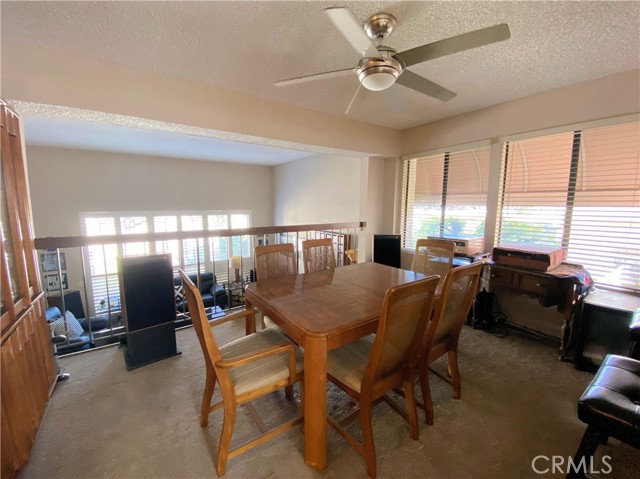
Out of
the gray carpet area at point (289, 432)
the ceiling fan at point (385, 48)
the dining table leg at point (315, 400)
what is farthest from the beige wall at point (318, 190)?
the dining table leg at point (315, 400)

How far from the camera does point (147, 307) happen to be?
7.52ft

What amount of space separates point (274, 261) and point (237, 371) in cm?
111

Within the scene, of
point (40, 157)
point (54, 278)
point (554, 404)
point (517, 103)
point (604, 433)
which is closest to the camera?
point (604, 433)

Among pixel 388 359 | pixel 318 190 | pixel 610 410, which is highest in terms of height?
pixel 318 190

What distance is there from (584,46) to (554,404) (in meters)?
2.46

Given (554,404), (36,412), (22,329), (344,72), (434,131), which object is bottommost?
(554,404)

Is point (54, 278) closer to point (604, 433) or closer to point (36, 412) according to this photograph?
point (36, 412)

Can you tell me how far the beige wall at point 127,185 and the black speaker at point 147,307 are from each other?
14.9 feet

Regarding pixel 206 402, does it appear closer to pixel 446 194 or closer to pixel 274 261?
pixel 274 261

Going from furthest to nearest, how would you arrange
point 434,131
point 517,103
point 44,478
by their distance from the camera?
point 434,131
point 517,103
point 44,478

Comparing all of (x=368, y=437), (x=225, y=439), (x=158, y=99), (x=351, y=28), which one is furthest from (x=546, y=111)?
(x=225, y=439)

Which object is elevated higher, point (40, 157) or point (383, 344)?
point (40, 157)

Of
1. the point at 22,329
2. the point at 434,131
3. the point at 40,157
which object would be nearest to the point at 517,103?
the point at 434,131

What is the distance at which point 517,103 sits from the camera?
9.07ft
